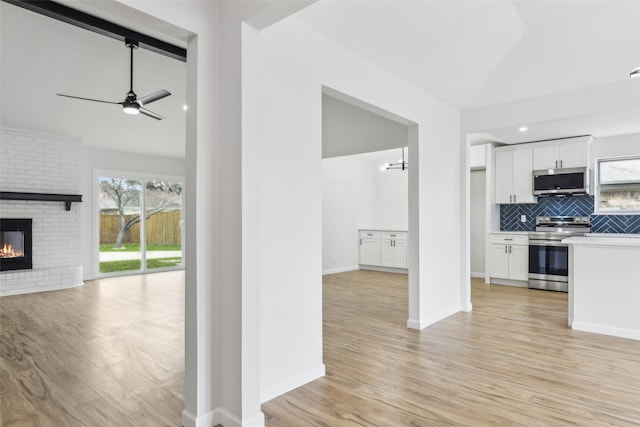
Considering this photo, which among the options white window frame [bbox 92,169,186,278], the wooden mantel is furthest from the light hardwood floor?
white window frame [bbox 92,169,186,278]

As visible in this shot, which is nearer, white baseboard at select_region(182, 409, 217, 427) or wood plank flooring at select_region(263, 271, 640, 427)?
white baseboard at select_region(182, 409, 217, 427)

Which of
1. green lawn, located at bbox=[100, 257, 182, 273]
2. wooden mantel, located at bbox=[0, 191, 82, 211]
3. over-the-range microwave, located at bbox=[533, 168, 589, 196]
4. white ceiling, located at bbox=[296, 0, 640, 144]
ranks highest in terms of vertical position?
white ceiling, located at bbox=[296, 0, 640, 144]

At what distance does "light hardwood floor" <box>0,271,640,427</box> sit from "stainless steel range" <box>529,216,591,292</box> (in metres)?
1.24

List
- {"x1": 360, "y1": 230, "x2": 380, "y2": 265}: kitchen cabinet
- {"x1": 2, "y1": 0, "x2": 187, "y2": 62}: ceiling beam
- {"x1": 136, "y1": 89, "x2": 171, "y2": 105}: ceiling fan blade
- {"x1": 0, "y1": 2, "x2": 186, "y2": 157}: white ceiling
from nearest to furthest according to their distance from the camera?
{"x1": 2, "y1": 0, "x2": 187, "y2": 62}: ceiling beam, {"x1": 0, "y1": 2, "x2": 186, "y2": 157}: white ceiling, {"x1": 136, "y1": 89, "x2": 171, "y2": 105}: ceiling fan blade, {"x1": 360, "y1": 230, "x2": 380, "y2": 265}: kitchen cabinet

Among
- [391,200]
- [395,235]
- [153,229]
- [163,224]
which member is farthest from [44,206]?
[391,200]

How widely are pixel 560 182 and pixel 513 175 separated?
0.75m

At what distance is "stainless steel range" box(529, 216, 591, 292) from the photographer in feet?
19.5

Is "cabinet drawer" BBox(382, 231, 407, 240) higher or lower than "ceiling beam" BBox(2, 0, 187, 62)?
lower

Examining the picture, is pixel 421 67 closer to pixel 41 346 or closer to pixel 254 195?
pixel 254 195

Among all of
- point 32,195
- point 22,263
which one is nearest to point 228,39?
point 32,195

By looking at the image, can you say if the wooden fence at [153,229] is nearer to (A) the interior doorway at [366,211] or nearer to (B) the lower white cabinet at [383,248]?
(A) the interior doorway at [366,211]

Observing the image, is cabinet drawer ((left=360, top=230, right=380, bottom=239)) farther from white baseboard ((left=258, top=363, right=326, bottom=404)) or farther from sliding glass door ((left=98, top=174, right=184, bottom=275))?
white baseboard ((left=258, top=363, right=326, bottom=404))

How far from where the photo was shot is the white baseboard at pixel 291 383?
246 cm

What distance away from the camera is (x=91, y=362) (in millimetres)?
3135
